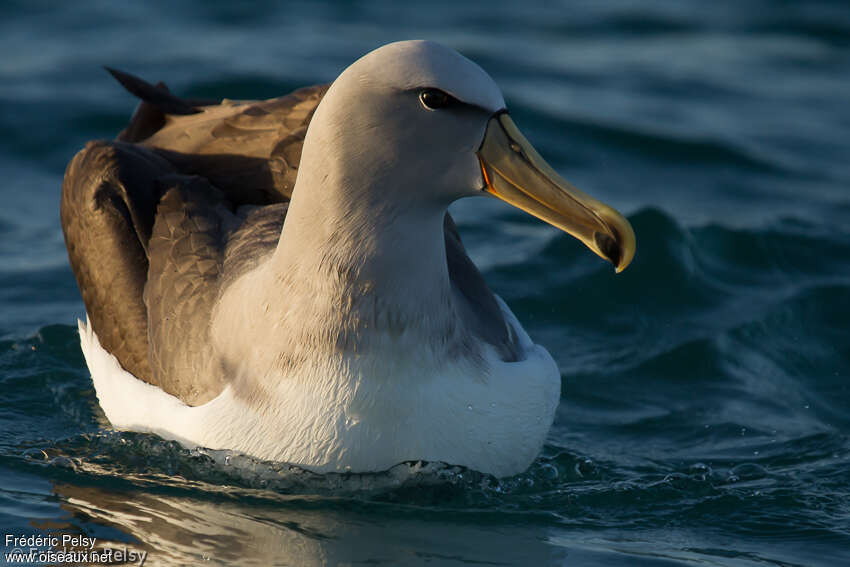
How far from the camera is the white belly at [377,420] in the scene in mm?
5125

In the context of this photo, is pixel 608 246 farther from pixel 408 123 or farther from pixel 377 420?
pixel 377 420

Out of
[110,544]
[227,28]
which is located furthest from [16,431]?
[227,28]

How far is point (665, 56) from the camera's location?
14.0 m

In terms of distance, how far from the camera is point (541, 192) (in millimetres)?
4996

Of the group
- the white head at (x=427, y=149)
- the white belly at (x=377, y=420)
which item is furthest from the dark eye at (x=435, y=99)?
the white belly at (x=377, y=420)

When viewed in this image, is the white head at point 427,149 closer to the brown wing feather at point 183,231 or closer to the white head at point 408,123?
the white head at point 408,123

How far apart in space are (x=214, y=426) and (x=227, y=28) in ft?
31.2

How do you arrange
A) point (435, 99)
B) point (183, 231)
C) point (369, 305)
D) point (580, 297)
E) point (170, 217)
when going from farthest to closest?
point (580, 297)
point (170, 217)
point (183, 231)
point (369, 305)
point (435, 99)

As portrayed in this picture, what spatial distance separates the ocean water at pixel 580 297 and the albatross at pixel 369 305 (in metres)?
0.19

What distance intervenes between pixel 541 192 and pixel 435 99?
1.79 feet

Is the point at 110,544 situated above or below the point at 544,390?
below

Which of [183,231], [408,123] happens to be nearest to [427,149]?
[408,123]

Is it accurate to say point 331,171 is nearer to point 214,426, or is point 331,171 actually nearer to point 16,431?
point 214,426

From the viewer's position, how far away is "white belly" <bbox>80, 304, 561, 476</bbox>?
5125mm
